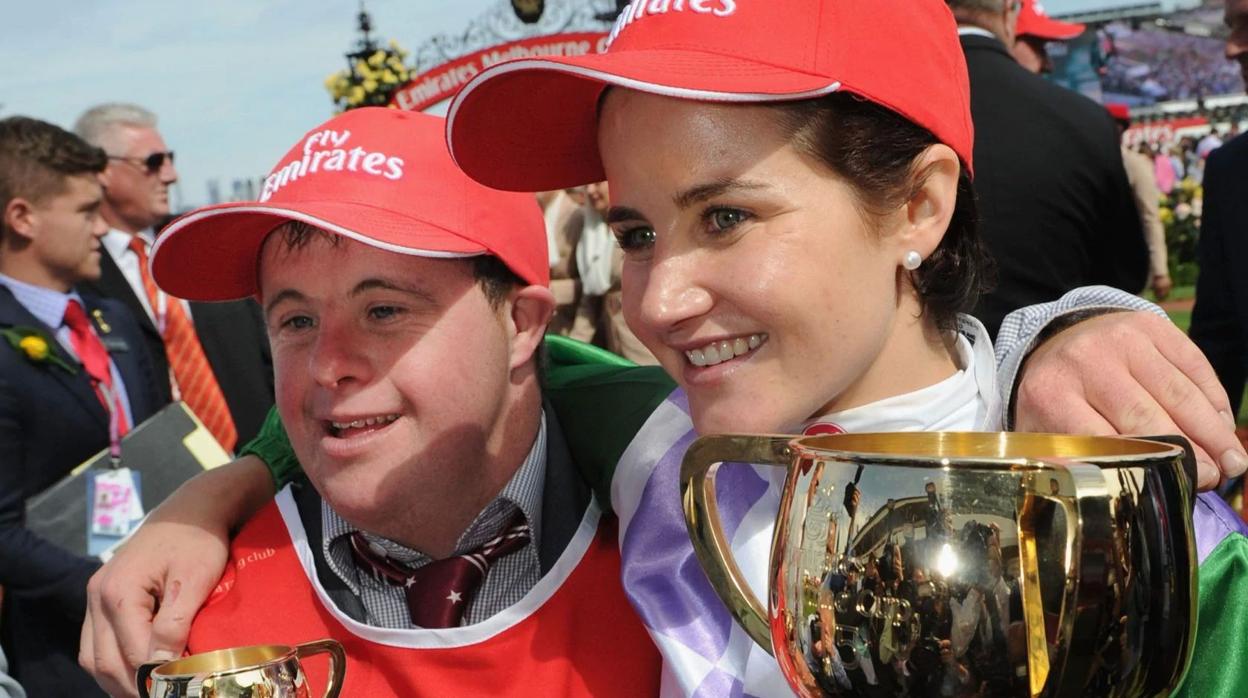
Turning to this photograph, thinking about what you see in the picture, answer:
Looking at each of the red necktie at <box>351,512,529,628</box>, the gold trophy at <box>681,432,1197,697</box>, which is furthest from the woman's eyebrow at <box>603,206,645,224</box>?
the red necktie at <box>351,512,529,628</box>

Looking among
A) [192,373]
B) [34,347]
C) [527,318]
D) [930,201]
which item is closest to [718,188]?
[930,201]

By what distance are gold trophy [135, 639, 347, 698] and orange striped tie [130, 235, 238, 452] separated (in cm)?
359

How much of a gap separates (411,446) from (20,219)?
294cm

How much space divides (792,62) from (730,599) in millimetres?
600

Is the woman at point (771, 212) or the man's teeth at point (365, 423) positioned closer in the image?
the woman at point (771, 212)

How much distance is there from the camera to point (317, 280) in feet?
6.28

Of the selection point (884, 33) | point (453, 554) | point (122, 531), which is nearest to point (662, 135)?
point (884, 33)

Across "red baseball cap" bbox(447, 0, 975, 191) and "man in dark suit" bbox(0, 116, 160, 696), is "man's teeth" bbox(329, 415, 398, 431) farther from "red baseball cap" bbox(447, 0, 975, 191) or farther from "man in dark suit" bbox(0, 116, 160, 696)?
"man in dark suit" bbox(0, 116, 160, 696)

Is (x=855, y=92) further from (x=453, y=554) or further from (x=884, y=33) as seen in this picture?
(x=453, y=554)

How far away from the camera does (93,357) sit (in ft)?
13.3

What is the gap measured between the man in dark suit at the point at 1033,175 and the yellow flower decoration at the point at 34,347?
2.79 metres

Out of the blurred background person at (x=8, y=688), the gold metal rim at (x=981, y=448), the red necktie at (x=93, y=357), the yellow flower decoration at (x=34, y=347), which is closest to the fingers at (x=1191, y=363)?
the gold metal rim at (x=981, y=448)

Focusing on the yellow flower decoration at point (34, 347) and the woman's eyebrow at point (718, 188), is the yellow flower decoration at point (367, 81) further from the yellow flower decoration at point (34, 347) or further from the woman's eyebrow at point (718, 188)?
the woman's eyebrow at point (718, 188)

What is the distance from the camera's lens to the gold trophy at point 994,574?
85cm
